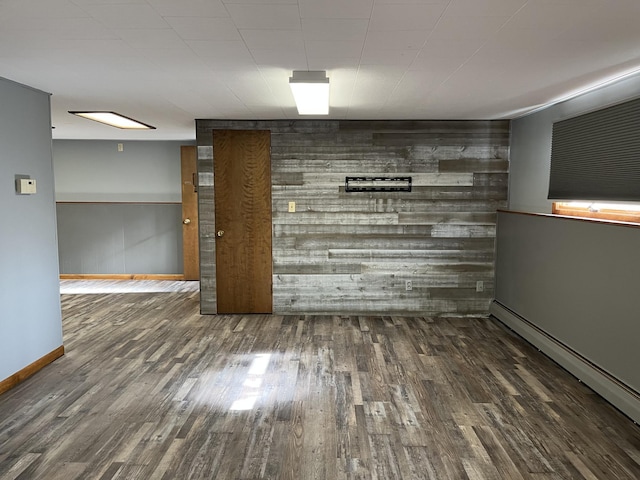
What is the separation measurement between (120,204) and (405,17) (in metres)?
6.40

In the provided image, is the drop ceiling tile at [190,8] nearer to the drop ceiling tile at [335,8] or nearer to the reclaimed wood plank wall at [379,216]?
the drop ceiling tile at [335,8]

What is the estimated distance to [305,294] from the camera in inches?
207

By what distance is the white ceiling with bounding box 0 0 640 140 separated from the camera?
193 cm

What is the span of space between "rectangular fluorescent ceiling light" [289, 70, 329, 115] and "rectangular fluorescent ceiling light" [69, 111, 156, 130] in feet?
7.47

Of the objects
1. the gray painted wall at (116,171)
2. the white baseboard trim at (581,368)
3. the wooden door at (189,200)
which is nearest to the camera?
the white baseboard trim at (581,368)

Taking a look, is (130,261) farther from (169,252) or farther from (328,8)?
(328,8)

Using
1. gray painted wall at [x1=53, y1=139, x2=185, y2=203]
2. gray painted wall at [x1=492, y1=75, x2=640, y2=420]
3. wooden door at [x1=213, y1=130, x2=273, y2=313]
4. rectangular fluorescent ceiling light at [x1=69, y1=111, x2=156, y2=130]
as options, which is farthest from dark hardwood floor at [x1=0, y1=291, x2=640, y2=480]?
gray painted wall at [x1=53, y1=139, x2=185, y2=203]

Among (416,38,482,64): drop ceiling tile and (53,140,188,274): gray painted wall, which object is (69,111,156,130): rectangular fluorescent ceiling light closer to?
(53,140,188,274): gray painted wall

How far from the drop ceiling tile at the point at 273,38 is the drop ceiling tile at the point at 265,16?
64 millimetres

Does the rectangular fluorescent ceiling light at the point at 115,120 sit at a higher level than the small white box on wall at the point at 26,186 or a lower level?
higher

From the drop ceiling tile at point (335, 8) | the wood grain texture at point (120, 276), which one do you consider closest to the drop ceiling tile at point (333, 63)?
the drop ceiling tile at point (335, 8)

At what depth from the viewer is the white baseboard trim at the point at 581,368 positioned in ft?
9.34

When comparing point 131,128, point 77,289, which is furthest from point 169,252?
point 131,128

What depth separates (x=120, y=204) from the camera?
7.30 meters
